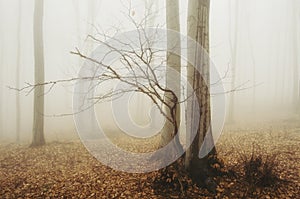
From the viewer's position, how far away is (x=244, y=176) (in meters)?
6.18

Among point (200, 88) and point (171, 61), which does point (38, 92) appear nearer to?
→ point (171, 61)

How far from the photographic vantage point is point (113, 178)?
696 cm

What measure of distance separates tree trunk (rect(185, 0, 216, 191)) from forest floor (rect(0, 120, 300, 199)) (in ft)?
1.33

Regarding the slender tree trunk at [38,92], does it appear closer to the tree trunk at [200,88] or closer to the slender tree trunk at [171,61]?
the slender tree trunk at [171,61]

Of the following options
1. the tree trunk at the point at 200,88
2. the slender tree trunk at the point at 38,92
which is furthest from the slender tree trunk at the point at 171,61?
the slender tree trunk at the point at 38,92

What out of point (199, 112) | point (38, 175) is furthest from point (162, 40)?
point (38, 175)

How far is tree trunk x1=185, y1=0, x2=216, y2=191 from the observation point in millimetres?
6105

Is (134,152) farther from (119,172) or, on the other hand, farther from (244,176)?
(244,176)

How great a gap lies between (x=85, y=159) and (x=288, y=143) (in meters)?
6.73

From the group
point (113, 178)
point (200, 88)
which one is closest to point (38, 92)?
point (113, 178)

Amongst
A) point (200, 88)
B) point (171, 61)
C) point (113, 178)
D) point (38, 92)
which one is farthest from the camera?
point (38, 92)

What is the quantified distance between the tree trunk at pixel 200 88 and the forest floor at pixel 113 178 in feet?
1.33

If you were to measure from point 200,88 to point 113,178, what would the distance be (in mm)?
3127

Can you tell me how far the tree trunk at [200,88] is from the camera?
240 inches
